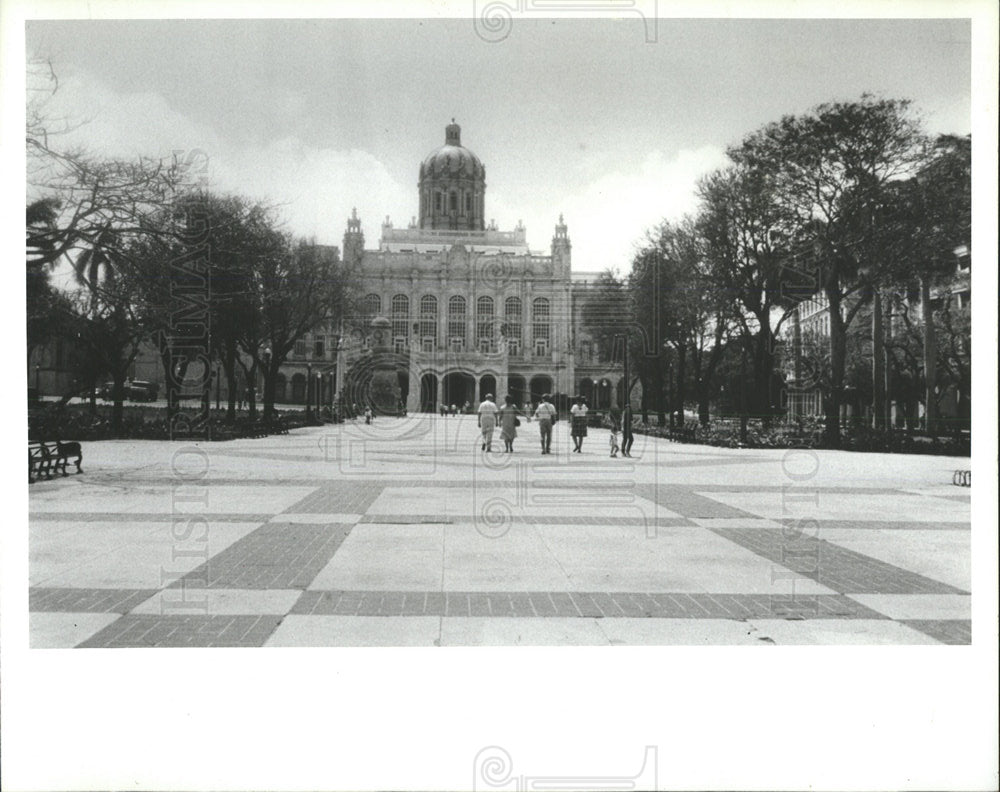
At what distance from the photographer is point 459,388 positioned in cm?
8025

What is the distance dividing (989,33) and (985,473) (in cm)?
188

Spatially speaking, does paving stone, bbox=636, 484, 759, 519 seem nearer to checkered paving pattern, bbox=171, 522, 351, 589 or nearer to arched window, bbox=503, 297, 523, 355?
checkered paving pattern, bbox=171, 522, 351, 589

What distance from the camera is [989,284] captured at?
3668 mm

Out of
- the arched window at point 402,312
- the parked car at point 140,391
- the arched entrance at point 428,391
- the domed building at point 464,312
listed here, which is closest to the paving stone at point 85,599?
the parked car at point 140,391

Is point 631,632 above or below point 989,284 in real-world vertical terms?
below

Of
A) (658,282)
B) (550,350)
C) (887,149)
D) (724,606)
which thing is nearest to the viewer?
(724,606)

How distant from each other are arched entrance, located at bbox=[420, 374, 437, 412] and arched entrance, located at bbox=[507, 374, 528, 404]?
7604mm

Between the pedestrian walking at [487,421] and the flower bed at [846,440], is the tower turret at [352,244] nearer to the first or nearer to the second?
the pedestrian walking at [487,421]

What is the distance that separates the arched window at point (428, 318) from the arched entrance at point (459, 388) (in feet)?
19.5

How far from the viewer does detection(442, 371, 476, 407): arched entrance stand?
78.6 m

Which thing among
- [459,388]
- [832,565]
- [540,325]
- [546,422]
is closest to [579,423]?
[546,422]

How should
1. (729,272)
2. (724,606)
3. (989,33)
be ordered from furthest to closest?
(729,272), (724,606), (989,33)

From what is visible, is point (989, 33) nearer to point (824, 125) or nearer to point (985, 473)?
point (985, 473)

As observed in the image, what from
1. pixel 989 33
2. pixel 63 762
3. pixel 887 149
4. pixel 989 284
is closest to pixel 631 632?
pixel 989 284
